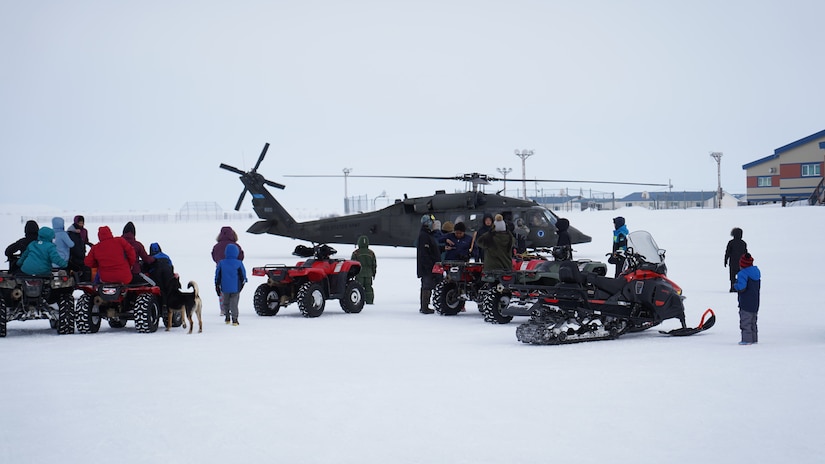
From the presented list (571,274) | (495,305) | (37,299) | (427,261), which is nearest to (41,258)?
(37,299)

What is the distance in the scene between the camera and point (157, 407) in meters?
8.32

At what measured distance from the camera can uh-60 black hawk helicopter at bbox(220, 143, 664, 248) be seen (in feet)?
101

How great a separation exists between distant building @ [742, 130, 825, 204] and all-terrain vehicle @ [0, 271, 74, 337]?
58612 mm

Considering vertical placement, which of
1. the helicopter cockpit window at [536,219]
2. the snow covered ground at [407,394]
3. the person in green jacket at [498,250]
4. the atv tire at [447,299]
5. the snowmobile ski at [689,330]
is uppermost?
the helicopter cockpit window at [536,219]

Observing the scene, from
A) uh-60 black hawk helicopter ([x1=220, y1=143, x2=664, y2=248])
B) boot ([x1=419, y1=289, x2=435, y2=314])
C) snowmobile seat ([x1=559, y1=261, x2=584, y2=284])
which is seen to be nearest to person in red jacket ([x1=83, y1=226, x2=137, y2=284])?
boot ([x1=419, y1=289, x2=435, y2=314])

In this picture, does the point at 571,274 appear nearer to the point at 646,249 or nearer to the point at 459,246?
the point at 646,249

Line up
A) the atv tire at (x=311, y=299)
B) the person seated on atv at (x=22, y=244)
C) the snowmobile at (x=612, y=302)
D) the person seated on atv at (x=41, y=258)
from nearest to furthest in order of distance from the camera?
the snowmobile at (x=612, y=302), the person seated on atv at (x=41, y=258), the person seated on atv at (x=22, y=244), the atv tire at (x=311, y=299)

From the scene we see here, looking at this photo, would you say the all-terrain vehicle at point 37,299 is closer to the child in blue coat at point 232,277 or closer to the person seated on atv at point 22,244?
the person seated on atv at point 22,244

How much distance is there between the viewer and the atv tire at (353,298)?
17.0 meters

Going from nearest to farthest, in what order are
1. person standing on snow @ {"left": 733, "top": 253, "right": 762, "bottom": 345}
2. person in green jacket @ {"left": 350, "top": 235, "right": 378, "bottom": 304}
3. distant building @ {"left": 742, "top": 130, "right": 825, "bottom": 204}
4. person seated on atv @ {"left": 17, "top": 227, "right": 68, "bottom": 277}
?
person standing on snow @ {"left": 733, "top": 253, "right": 762, "bottom": 345}
person seated on atv @ {"left": 17, "top": 227, "right": 68, "bottom": 277}
person in green jacket @ {"left": 350, "top": 235, "right": 378, "bottom": 304}
distant building @ {"left": 742, "top": 130, "right": 825, "bottom": 204}

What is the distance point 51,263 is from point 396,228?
19530 millimetres

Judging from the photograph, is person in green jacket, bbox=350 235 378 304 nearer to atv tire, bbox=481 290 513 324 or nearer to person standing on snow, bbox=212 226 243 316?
person standing on snow, bbox=212 226 243 316

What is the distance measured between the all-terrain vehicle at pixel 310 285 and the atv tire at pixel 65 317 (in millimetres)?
3357

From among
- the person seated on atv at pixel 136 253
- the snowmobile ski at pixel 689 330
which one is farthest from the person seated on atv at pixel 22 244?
the snowmobile ski at pixel 689 330
